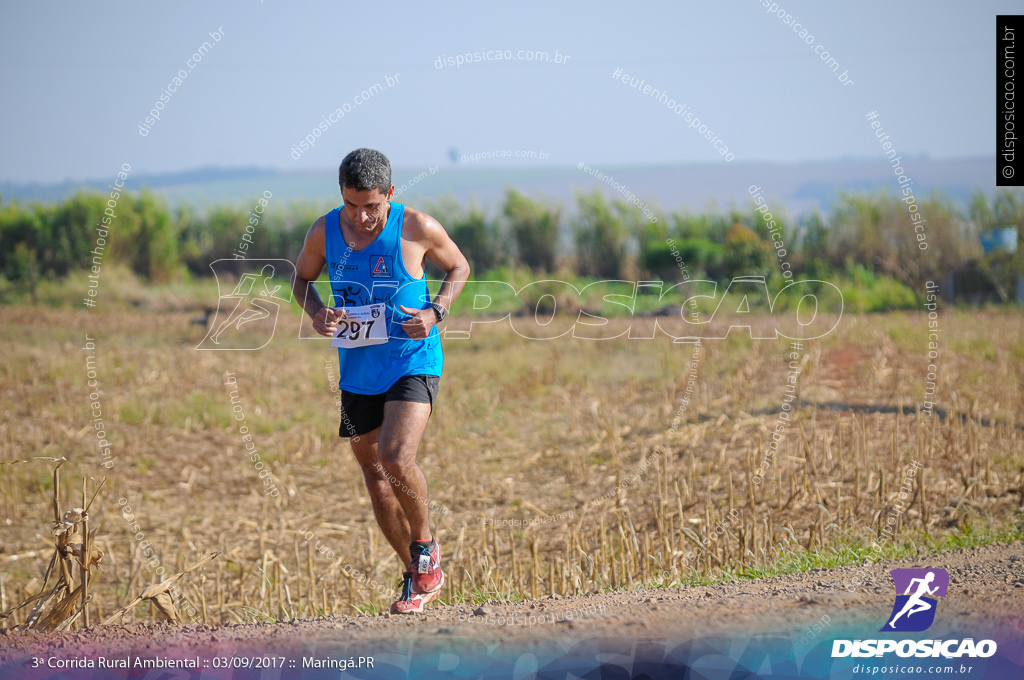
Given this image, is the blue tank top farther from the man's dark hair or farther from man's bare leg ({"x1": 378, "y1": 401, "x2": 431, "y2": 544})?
the man's dark hair

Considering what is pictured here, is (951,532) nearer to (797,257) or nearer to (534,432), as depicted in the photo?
(534,432)

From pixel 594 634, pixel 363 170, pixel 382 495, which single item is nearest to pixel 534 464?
pixel 382 495

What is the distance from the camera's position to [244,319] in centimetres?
1770

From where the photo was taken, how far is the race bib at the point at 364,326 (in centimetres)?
442

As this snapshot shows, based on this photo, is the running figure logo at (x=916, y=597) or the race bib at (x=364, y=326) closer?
the running figure logo at (x=916, y=597)

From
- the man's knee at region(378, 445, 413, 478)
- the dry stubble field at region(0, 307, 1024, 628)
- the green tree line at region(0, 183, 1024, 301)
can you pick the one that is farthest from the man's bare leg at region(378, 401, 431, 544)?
the green tree line at region(0, 183, 1024, 301)

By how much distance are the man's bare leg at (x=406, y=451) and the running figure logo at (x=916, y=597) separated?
2134mm

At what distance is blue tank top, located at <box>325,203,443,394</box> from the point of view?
4.46 metres

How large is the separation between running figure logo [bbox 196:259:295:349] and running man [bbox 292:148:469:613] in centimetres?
961

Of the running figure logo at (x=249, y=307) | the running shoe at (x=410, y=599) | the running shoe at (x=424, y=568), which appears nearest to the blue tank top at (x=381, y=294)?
the running shoe at (x=424, y=568)

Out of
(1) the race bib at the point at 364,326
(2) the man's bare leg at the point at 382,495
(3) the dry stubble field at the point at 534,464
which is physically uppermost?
(1) the race bib at the point at 364,326

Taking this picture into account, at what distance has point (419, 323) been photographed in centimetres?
433

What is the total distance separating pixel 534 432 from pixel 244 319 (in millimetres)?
9857

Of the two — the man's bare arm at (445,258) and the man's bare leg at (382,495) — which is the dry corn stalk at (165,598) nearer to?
the man's bare leg at (382,495)
